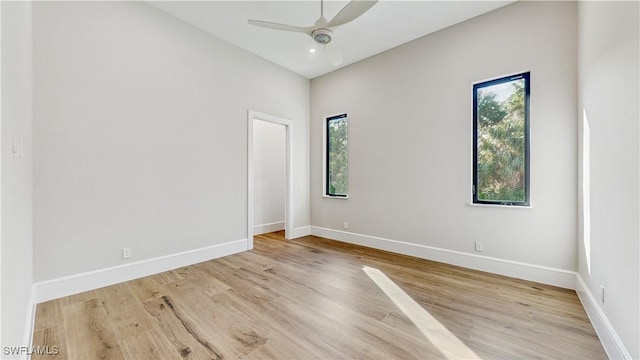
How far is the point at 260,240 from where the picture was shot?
15.9ft

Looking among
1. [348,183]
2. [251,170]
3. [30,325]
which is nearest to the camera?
[30,325]

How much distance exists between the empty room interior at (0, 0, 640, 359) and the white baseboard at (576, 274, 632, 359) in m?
0.02

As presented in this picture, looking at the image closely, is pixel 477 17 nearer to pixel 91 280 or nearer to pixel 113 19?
pixel 113 19

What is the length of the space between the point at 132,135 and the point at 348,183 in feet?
10.7

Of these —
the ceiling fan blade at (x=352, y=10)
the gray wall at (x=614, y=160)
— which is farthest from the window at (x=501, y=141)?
the ceiling fan blade at (x=352, y=10)

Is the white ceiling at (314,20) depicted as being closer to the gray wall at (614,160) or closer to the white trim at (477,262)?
the gray wall at (614,160)

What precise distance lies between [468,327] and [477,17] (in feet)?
11.7

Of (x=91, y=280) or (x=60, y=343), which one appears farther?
(x=91, y=280)

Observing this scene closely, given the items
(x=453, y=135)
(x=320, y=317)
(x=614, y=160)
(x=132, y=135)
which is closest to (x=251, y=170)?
(x=132, y=135)

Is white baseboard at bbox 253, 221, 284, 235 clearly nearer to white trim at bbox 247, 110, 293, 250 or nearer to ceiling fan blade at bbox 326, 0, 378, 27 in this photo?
white trim at bbox 247, 110, 293, 250

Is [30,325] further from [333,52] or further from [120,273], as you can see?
[333,52]

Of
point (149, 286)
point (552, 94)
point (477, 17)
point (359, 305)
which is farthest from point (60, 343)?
point (477, 17)

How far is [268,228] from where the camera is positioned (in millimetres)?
5656

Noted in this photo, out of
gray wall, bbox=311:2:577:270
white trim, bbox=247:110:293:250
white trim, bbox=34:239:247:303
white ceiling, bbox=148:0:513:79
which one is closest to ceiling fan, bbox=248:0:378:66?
white ceiling, bbox=148:0:513:79
